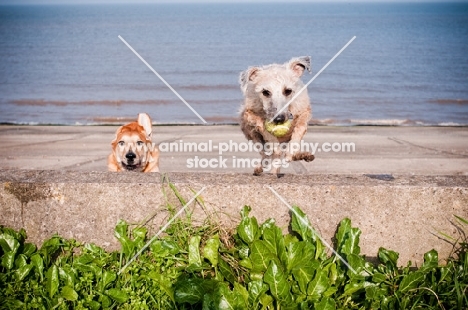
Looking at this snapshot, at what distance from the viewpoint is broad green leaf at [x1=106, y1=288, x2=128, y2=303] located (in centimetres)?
306

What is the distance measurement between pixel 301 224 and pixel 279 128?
1506 mm

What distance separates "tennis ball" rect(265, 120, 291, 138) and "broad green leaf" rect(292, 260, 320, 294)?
1.77m

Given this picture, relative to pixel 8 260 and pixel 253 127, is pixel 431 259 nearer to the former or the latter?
pixel 253 127

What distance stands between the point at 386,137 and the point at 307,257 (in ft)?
20.5

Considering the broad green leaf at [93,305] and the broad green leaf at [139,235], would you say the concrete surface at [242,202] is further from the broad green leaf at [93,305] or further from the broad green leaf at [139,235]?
the broad green leaf at [93,305]

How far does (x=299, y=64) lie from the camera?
530 cm

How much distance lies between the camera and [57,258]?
3.46 m

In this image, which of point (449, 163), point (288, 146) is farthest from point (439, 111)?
point (288, 146)

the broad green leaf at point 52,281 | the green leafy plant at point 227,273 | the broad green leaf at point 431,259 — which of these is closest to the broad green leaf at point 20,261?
the green leafy plant at point 227,273

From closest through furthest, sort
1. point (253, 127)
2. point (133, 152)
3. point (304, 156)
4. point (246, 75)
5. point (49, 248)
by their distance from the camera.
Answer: point (49, 248) → point (304, 156) → point (253, 127) → point (133, 152) → point (246, 75)

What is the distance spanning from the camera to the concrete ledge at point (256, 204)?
334cm

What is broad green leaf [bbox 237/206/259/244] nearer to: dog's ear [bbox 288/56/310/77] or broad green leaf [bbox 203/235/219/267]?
broad green leaf [bbox 203/235/219/267]

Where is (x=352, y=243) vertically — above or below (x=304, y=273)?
above

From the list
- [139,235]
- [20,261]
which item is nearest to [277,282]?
[139,235]
